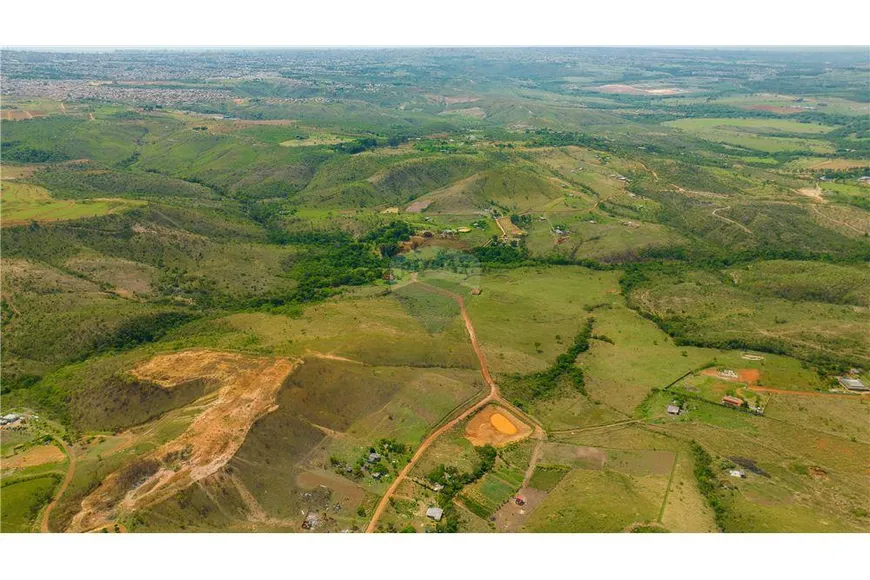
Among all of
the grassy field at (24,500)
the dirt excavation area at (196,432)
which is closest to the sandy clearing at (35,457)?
the grassy field at (24,500)

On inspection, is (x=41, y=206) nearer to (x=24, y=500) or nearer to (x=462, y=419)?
(x=24, y=500)

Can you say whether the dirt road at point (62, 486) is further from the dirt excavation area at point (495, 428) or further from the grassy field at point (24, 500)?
the dirt excavation area at point (495, 428)

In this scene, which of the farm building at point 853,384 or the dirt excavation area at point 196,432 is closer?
the dirt excavation area at point 196,432

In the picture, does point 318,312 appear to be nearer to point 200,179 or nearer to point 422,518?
point 422,518

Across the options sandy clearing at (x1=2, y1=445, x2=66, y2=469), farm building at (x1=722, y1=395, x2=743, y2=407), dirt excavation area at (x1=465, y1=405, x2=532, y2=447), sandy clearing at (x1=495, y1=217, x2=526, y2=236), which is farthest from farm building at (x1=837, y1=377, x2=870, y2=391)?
sandy clearing at (x1=2, y1=445, x2=66, y2=469)

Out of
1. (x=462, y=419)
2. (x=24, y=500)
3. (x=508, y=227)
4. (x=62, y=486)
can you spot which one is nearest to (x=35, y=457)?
(x=62, y=486)

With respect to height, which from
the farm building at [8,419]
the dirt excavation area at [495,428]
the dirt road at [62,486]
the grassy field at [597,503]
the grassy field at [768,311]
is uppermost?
the grassy field at [768,311]
